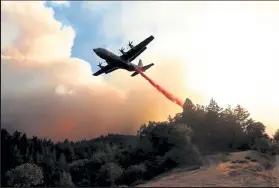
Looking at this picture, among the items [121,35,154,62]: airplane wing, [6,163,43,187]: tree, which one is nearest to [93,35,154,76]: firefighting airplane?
[121,35,154,62]: airplane wing

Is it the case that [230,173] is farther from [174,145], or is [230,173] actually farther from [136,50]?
[136,50]

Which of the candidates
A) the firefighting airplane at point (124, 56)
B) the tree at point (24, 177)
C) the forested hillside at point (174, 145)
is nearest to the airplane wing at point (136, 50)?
the firefighting airplane at point (124, 56)

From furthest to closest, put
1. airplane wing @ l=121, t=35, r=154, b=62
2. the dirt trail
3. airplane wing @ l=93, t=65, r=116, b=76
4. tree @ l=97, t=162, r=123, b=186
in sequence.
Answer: airplane wing @ l=93, t=65, r=116, b=76
tree @ l=97, t=162, r=123, b=186
airplane wing @ l=121, t=35, r=154, b=62
the dirt trail

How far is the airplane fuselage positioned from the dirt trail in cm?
2605

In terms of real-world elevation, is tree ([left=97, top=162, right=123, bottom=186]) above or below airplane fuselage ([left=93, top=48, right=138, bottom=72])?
below

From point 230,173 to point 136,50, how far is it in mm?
33057

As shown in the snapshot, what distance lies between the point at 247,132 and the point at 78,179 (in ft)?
155

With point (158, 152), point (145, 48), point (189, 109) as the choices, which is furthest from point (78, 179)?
point (145, 48)

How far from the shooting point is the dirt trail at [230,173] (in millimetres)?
55938

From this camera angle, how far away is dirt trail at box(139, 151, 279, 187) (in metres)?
55.9

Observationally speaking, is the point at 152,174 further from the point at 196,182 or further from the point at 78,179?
the point at 78,179

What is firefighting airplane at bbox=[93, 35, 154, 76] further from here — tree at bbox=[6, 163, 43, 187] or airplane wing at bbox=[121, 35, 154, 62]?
tree at bbox=[6, 163, 43, 187]

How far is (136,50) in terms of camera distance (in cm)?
7900

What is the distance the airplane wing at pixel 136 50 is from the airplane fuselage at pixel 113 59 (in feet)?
3.33
